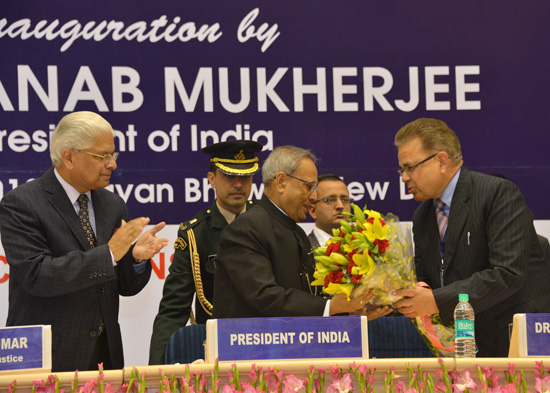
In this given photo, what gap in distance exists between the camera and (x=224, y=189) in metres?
3.67

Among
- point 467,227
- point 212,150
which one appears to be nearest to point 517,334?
point 467,227

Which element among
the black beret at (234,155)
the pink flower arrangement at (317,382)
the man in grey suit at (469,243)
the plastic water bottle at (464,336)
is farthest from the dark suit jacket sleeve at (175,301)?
the pink flower arrangement at (317,382)

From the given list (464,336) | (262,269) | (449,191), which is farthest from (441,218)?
(464,336)

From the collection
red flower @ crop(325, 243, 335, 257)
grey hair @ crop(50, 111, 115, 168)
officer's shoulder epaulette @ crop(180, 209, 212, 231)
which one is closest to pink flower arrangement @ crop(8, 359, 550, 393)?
red flower @ crop(325, 243, 335, 257)

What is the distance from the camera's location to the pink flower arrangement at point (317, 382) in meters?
1.62

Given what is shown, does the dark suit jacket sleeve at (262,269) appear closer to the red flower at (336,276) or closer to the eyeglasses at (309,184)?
the eyeglasses at (309,184)

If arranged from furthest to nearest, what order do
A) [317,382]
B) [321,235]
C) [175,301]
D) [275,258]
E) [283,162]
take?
[321,235], [175,301], [283,162], [275,258], [317,382]

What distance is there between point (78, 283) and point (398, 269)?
3.83ft

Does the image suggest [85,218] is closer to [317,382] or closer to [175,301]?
[175,301]

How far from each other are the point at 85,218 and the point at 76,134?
34 centimetres

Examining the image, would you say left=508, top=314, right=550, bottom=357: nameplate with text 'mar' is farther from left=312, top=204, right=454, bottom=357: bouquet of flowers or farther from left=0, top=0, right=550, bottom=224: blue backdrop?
left=0, top=0, right=550, bottom=224: blue backdrop

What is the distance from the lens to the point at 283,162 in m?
2.97

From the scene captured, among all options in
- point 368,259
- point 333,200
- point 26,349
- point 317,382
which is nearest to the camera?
point 317,382

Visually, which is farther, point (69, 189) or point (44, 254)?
point (69, 189)
